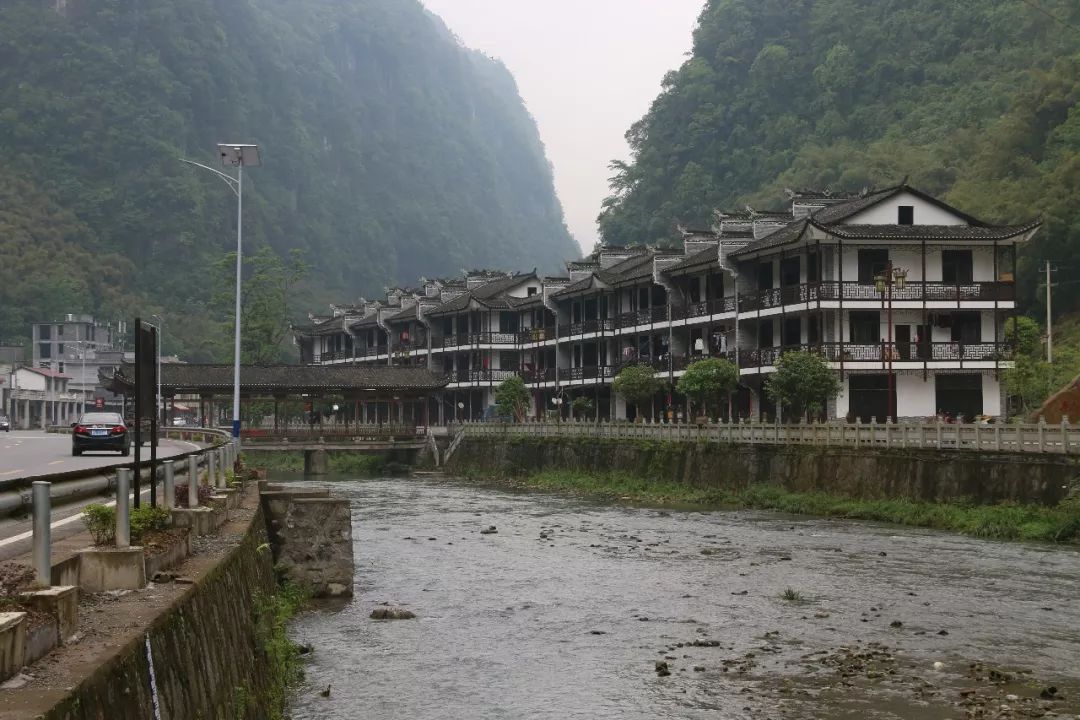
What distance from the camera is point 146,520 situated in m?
11.4

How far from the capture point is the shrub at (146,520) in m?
11.0

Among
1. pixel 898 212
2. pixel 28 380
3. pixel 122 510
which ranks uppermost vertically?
pixel 898 212

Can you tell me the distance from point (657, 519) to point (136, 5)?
157069 mm

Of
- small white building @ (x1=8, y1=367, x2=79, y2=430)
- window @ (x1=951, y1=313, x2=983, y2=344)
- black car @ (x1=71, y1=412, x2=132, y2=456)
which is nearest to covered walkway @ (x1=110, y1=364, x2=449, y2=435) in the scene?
black car @ (x1=71, y1=412, x2=132, y2=456)

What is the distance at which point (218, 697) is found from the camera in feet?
31.9

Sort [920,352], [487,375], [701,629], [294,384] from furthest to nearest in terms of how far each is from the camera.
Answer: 1. [487,375]
2. [294,384]
3. [920,352]
4. [701,629]

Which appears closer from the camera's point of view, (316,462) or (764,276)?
(764,276)

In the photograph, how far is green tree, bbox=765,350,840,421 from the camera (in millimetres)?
49188

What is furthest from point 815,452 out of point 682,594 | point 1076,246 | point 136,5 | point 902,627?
point 136,5

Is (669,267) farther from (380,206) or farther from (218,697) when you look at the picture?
(380,206)

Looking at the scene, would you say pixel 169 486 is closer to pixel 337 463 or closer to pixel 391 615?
pixel 391 615

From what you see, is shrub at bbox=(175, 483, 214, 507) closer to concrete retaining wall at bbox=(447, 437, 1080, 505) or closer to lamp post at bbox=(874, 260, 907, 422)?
concrete retaining wall at bbox=(447, 437, 1080, 505)

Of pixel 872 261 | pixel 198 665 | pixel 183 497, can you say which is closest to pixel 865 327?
pixel 872 261

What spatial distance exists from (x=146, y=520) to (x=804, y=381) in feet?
132
